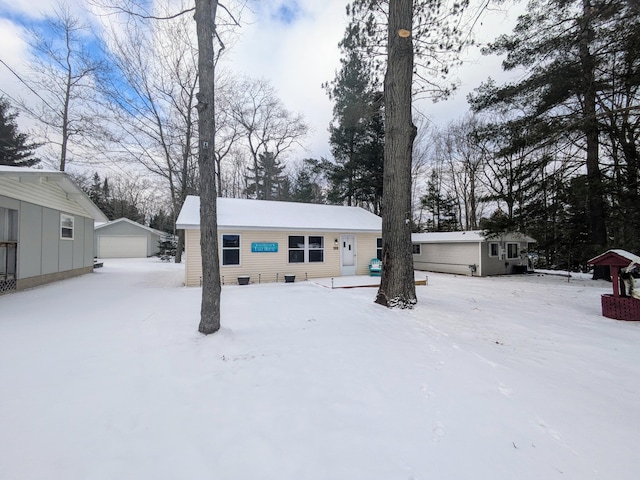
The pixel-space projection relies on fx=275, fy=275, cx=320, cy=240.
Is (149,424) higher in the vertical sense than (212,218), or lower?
lower

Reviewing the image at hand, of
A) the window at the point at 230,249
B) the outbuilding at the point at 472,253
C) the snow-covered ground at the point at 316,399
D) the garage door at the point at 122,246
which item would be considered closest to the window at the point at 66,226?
the window at the point at 230,249

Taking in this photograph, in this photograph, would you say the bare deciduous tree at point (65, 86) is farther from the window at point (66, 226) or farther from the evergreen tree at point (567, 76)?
the evergreen tree at point (567, 76)

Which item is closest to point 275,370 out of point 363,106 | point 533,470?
point 533,470

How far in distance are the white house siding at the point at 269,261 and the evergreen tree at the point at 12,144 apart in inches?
857

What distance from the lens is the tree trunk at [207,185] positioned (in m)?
4.44

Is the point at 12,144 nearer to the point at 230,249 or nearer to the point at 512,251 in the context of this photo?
the point at 230,249

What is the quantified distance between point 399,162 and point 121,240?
27003 mm

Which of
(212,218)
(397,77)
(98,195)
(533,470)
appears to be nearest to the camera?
(533,470)

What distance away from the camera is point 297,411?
8.27 feet

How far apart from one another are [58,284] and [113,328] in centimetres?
774

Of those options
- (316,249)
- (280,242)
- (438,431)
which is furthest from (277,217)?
(438,431)

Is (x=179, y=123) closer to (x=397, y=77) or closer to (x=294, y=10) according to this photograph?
(x=294, y=10)

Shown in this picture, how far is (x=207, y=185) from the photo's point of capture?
4469mm

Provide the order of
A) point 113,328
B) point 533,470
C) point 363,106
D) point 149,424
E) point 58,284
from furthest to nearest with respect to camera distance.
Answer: point 58,284 < point 363,106 < point 113,328 < point 149,424 < point 533,470
